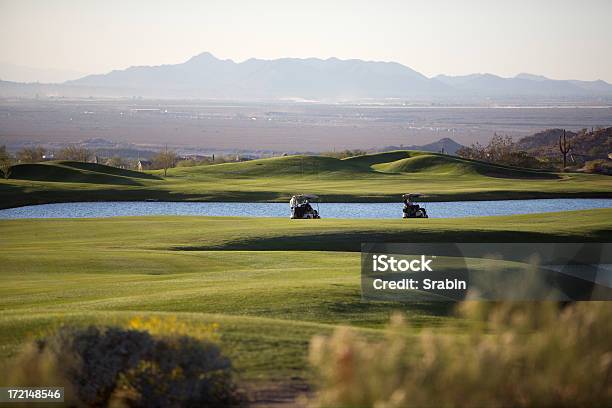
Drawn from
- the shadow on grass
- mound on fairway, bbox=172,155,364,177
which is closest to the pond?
the shadow on grass

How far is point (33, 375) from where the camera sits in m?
8.88

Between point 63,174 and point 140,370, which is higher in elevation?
point 140,370

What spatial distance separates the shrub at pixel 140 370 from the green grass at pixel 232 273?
3.24 ft

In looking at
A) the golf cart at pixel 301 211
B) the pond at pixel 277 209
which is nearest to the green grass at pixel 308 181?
the pond at pixel 277 209

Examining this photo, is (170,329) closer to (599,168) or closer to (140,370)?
(140,370)

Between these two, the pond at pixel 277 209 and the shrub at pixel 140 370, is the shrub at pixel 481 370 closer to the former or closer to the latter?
the shrub at pixel 140 370

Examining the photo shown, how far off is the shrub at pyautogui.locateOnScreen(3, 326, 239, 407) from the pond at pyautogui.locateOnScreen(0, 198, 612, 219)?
4086 centimetres

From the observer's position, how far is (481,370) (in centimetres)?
866

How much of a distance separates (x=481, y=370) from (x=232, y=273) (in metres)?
15.1

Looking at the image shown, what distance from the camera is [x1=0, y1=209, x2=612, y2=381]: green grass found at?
1312cm

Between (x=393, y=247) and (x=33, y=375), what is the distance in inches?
961

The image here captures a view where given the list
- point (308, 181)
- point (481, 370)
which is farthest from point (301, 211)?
point (481, 370)

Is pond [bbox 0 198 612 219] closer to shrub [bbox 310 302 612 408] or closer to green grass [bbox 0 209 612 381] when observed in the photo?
green grass [bbox 0 209 612 381]

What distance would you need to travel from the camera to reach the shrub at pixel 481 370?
837 centimetres
